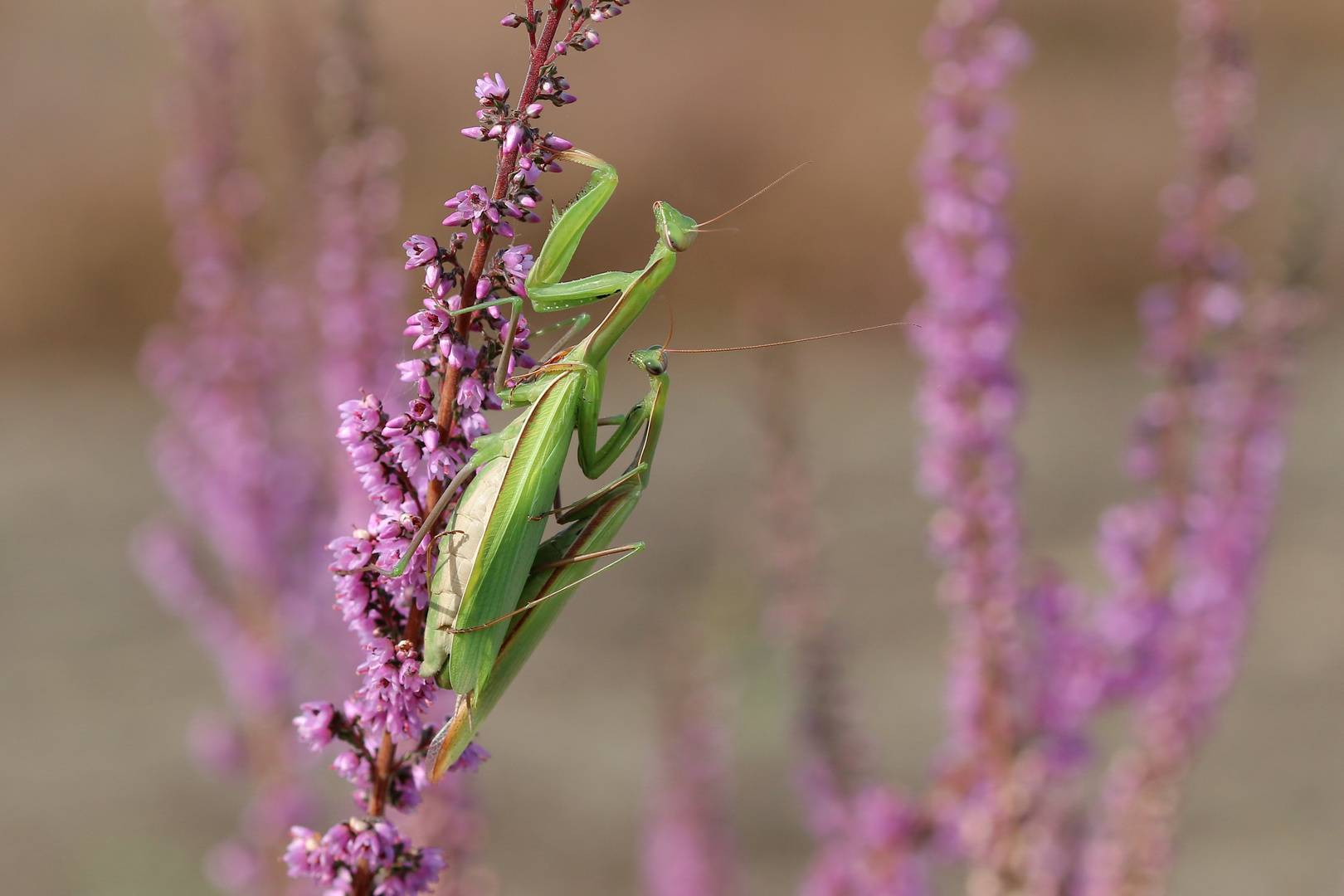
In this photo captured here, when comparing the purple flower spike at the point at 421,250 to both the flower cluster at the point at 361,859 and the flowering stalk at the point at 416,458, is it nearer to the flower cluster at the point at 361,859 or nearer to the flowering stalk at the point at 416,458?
the flowering stalk at the point at 416,458

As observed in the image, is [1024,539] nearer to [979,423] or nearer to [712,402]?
[979,423]

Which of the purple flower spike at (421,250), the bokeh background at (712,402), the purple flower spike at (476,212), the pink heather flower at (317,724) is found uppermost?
the purple flower spike at (476,212)

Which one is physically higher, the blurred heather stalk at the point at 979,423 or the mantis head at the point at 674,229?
the mantis head at the point at 674,229

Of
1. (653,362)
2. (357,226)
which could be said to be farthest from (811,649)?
(357,226)

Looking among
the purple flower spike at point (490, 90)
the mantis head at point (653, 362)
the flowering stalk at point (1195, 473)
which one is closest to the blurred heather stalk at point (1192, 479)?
the flowering stalk at point (1195, 473)

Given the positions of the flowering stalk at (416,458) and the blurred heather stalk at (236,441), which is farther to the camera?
the blurred heather stalk at (236,441)

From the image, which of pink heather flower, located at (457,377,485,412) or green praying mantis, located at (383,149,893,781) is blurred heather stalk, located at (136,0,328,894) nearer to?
green praying mantis, located at (383,149,893,781)

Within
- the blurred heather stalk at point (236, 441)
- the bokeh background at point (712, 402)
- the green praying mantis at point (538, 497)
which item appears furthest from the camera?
the bokeh background at point (712, 402)

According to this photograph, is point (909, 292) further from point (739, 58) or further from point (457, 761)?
point (457, 761)
